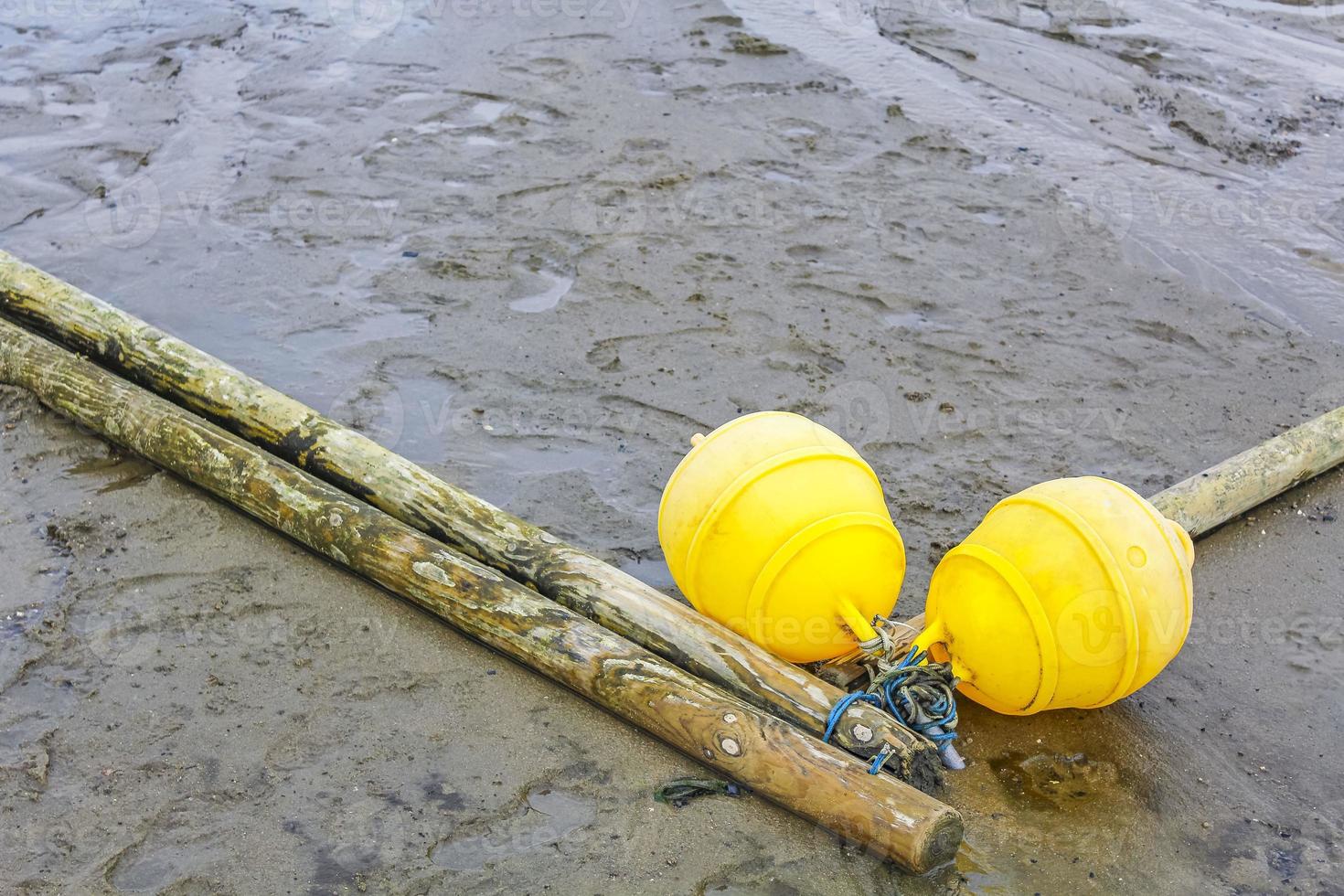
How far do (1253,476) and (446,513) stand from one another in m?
2.95

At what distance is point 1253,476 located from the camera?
442cm

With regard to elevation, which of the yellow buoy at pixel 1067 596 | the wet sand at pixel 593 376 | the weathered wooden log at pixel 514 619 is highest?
the yellow buoy at pixel 1067 596

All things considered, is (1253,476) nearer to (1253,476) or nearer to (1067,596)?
(1253,476)

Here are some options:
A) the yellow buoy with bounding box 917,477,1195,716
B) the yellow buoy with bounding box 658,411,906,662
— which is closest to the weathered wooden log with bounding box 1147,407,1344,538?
the yellow buoy with bounding box 917,477,1195,716

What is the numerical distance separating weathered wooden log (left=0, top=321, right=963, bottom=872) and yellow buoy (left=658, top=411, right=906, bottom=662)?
0.27 m

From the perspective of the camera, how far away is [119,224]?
21.3 feet

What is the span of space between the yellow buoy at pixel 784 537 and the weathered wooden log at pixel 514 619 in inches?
10.6

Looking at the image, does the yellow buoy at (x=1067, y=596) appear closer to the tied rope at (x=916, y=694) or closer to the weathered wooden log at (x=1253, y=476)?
the tied rope at (x=916, y=694)

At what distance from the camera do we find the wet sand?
128 inches

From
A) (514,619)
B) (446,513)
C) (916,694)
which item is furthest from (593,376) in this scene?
(916,694)

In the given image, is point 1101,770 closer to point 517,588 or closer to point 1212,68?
point 517,588

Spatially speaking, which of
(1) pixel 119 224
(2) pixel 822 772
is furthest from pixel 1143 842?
(1) pixel 119 224

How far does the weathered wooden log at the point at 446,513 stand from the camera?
336 cm

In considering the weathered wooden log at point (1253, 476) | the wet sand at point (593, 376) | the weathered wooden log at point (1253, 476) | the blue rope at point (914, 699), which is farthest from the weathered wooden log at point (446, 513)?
the weathered wooden log at point (1253, 476)
